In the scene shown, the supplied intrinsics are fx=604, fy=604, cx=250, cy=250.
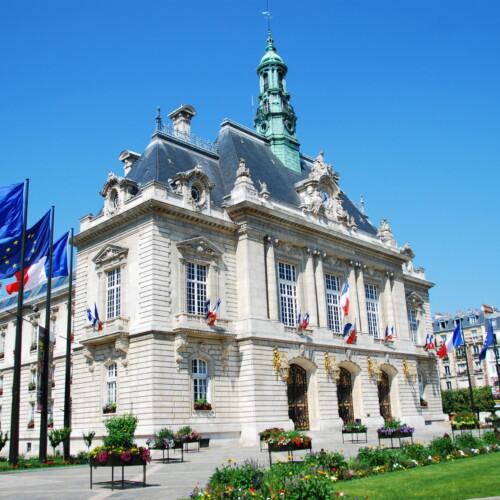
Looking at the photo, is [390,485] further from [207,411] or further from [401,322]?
[401,322]

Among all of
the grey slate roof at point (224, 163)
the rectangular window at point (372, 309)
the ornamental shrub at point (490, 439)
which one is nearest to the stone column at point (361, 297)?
the rectangular window at point (372, 309)

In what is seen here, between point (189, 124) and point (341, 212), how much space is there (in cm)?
1248

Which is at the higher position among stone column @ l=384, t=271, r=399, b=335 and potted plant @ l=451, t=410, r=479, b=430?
stone column @ l=384, t=271, r=399, b=335

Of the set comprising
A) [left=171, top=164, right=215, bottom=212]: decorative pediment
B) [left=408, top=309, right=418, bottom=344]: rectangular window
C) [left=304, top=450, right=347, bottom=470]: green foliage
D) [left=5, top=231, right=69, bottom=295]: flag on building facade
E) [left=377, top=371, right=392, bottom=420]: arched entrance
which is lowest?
[left=304, top=450, right=347, bottom=470]: green foliage

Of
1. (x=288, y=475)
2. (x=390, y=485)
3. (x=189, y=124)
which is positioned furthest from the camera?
(x=189, y=124)

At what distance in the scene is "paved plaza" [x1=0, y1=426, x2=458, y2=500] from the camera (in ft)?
48.3

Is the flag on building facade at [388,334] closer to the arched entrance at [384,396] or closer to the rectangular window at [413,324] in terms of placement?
the arched entrance at [384,396]

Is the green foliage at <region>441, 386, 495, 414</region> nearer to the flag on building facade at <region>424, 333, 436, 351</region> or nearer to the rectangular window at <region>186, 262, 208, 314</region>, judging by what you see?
the flag on building facade at <region>424, 333, 436, 351</region>

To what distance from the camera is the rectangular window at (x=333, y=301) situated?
40.1m

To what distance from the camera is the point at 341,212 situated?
43.2 m

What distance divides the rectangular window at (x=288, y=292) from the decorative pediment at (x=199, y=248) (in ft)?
15.8

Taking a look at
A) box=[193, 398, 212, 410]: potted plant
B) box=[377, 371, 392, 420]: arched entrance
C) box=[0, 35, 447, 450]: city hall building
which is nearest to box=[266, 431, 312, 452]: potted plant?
box=[0, 35, 447, 450]: city hall building

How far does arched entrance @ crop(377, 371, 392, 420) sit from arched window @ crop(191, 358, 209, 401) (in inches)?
615

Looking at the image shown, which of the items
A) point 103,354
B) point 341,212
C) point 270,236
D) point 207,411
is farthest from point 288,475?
point 341,212
